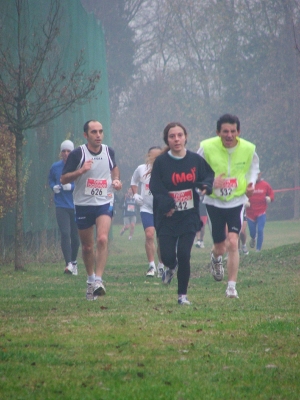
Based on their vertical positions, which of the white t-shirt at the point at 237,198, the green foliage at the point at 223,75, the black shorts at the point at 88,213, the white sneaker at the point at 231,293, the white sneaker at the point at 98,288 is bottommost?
the white sneaker at the point at 231,293

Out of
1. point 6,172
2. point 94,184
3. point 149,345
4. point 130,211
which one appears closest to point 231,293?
point 94,184

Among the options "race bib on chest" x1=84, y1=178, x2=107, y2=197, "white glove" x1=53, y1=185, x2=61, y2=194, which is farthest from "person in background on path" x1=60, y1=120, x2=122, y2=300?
"white glove" x1=53, y1=185, x2=61, y2=194

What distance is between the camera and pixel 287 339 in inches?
237

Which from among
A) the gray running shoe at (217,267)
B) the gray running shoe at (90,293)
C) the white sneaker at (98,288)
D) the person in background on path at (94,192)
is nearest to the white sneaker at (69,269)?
the gray running shoe at (217,267)

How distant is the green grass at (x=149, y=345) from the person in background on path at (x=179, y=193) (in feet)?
2.02

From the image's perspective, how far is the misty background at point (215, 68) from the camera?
51906 mm

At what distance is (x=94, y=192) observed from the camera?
9.17 m

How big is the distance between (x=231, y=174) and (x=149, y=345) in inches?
144

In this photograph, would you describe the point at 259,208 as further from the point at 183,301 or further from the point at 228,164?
the point at 183,301

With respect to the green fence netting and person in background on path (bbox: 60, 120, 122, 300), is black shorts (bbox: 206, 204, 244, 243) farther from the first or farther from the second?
the green fence netting

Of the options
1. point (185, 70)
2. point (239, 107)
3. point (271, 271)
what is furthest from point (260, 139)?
point (271, 271)

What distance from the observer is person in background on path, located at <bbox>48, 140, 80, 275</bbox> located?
1347 cm

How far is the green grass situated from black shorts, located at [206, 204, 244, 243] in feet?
2.59

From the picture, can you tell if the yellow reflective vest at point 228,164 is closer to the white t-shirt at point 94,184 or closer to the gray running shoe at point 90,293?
the white t-shirt at point 94,184
